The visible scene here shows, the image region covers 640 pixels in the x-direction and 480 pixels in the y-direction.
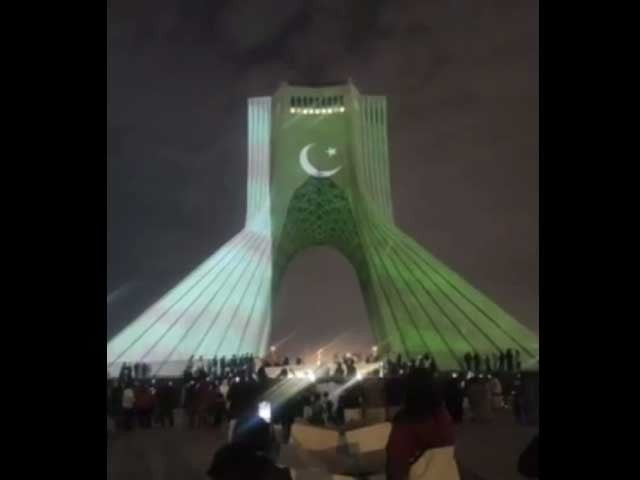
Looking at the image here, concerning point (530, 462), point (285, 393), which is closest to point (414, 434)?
point (530, 462)

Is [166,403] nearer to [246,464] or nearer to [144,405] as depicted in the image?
[144,405]

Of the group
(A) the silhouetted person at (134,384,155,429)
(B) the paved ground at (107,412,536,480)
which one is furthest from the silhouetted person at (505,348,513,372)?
(A) the silhouetted person at (134,384,155,429)

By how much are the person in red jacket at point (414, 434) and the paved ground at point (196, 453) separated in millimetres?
466

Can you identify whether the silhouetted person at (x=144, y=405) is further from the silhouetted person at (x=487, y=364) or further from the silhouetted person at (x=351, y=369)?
the silhouetted person at (x=487, y=364)

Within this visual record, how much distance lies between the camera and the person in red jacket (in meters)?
2.01

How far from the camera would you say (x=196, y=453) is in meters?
2.62

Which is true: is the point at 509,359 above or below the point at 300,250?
below

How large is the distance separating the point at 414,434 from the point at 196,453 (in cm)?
91

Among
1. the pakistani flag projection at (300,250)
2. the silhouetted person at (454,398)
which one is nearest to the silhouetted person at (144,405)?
the pakistani flag projection at (300,250)

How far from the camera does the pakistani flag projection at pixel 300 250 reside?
124 inches
